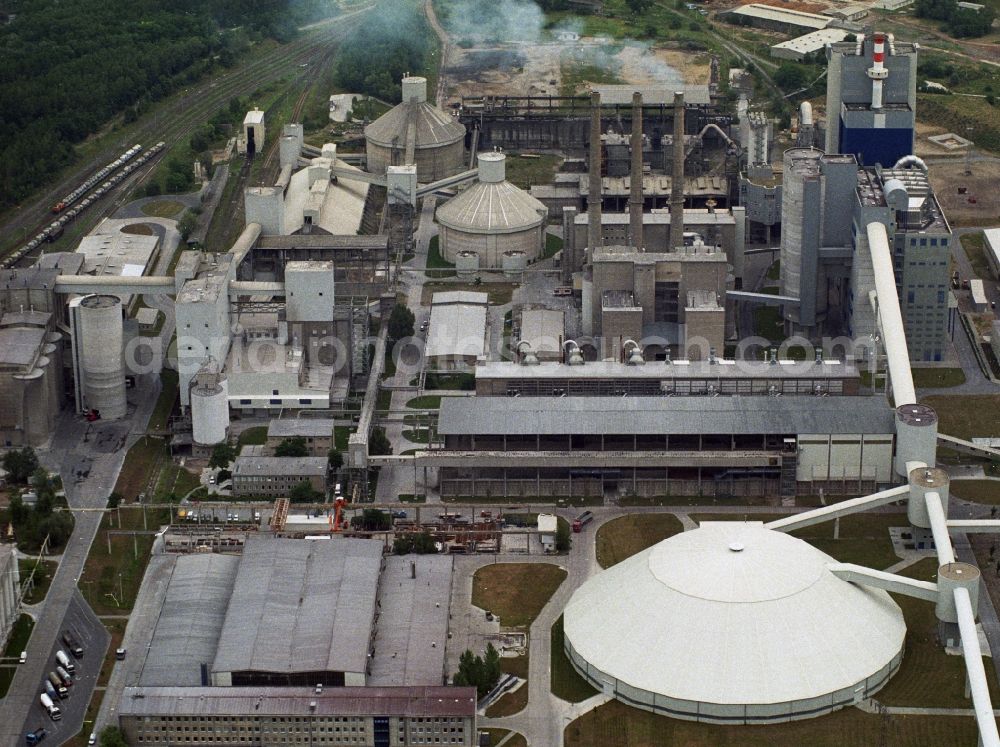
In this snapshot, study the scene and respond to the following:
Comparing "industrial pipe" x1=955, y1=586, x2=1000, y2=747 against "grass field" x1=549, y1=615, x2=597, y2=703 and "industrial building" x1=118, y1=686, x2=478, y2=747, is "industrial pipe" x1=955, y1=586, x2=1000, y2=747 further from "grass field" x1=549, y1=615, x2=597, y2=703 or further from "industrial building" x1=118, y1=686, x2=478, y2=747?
"industrial building" x1=118, y1=686, x2=478, y2=747

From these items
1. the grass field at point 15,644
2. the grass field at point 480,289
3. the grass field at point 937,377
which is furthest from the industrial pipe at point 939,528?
the grass field at point 15,644

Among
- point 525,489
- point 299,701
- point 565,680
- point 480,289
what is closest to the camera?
point 299,701

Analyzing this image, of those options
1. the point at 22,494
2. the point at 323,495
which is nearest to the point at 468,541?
the point at 323,495

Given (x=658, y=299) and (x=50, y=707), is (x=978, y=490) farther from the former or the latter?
(x=50, y=707)

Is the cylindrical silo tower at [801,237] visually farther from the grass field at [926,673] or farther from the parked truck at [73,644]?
the parked truck at [73,644]

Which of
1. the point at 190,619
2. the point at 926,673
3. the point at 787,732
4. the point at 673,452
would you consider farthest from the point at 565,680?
the point at 673,452
